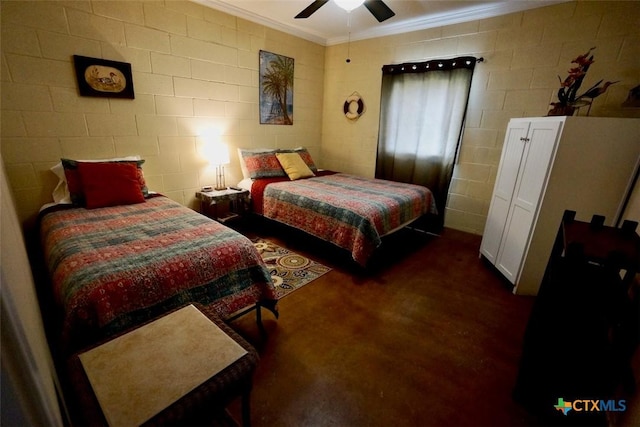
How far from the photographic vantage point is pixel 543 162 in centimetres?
206

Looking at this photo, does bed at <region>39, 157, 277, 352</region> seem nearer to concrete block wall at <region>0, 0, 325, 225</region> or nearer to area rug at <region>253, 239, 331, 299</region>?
area rug at <region>253, 239, 331, 299</region>

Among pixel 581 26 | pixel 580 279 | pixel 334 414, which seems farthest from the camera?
pixel 581 26

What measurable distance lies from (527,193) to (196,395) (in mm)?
2597

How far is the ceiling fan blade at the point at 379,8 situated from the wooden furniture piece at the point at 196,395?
2.60 m

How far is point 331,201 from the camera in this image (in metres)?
2.68

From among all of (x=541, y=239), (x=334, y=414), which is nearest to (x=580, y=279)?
(x=541, y=239)

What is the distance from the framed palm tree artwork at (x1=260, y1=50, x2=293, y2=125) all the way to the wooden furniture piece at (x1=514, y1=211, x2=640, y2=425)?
353 cm

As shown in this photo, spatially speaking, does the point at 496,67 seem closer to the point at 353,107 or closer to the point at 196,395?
the point at 353,107

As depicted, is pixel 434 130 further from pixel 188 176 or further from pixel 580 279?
pixel 188 176

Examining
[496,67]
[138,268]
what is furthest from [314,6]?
[138,268]

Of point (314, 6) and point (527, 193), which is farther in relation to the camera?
point (314, 6)

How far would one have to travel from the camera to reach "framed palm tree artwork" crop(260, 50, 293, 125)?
3660 millimetres

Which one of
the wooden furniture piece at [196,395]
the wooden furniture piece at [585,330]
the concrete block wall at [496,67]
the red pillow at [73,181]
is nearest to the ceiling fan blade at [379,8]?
the concrete block wall at [496,67]

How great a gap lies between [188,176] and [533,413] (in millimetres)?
3507
